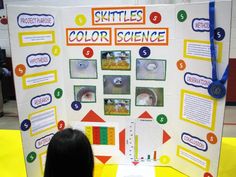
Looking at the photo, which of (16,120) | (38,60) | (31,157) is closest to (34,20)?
(38,60)

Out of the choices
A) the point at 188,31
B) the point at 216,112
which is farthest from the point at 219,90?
the point at 188,31

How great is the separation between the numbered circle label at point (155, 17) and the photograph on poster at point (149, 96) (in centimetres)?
28

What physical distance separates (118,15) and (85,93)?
371mm

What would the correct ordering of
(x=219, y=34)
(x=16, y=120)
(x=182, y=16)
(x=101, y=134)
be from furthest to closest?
(x=16, y=120) < (x=101, y=134) < (x=182, y=16) < (x=219, y=34)

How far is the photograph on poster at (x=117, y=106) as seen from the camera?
1272mm

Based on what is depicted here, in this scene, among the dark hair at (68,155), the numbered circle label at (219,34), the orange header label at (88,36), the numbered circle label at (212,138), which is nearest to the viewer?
the dark hair at (68,155)

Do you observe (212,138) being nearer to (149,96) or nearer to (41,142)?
(149,96)

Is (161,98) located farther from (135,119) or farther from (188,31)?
(188,31)

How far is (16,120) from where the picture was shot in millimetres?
3861

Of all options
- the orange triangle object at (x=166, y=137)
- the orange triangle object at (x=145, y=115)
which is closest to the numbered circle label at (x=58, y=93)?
the orange triangle object at (x=145, y=115)

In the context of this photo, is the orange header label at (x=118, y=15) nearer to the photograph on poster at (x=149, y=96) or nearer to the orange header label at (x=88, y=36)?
the orange header label at (x=88, y=36)

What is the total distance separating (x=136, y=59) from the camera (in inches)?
47.8

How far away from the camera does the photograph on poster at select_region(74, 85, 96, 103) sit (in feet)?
4.21

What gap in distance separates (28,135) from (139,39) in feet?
1.97
